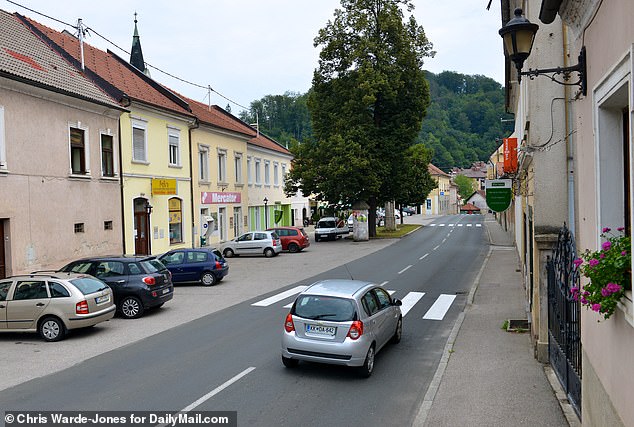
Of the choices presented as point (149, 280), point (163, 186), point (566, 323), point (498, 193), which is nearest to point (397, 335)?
point (566, 323)

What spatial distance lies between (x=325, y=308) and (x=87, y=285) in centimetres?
637

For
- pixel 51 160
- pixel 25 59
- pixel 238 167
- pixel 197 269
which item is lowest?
pixel 197 269

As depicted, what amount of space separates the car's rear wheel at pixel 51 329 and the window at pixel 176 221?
17.3 metres

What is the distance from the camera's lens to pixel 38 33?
24562mm

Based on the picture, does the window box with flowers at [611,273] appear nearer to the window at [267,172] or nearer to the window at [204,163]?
the window at [204,163]

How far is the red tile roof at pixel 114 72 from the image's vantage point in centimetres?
2528

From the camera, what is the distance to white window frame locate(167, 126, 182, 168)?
2956cm

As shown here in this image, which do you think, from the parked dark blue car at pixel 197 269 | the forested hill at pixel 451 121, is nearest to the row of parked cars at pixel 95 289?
the parked dark blue car at pixel 197 269

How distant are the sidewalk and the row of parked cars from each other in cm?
795

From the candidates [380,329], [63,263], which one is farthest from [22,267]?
[380,329]

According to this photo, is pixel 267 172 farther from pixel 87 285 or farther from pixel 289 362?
pixel 289 362

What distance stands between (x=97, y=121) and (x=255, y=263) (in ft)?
35.2

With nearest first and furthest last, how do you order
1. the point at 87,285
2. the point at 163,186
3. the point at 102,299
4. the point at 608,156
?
the point at 608,156 → the point at 87,285 → the point at 102,299 → the point at 163,186

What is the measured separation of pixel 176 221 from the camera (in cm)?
3011
